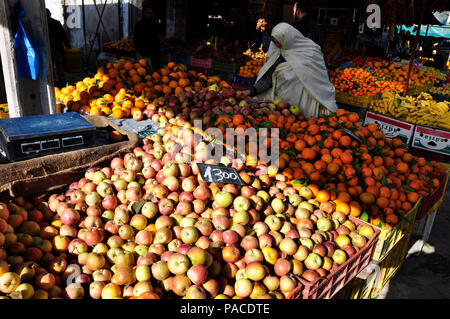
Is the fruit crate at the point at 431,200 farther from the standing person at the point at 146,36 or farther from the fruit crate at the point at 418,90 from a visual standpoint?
the standing person at the point at 146,36

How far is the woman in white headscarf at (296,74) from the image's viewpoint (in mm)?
4906

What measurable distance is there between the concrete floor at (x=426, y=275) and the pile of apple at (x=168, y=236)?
1.43 m

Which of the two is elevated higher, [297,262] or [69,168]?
[69,168]

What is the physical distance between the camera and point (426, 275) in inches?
148

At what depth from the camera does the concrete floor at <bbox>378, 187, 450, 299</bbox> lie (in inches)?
136

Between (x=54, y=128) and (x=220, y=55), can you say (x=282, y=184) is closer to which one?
(x=54, y=128)

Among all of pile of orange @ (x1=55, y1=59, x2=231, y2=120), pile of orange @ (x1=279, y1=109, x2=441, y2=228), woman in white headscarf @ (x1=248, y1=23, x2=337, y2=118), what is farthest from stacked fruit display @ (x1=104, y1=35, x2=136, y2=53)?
pile of orange @ (x1=279, y1=109, x2=441, y2=228)

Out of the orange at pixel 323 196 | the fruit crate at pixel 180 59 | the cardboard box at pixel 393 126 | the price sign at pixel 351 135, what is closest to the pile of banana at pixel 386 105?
the cardboard box at pixel 393 126

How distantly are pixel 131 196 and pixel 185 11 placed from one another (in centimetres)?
1090

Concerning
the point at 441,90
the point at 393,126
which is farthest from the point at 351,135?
the point at 441,90

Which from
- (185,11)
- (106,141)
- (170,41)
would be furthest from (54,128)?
(185,11)

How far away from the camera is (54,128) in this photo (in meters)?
2.57

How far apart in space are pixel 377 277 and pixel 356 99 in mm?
4539

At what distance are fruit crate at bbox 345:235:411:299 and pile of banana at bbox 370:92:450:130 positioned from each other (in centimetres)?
288
